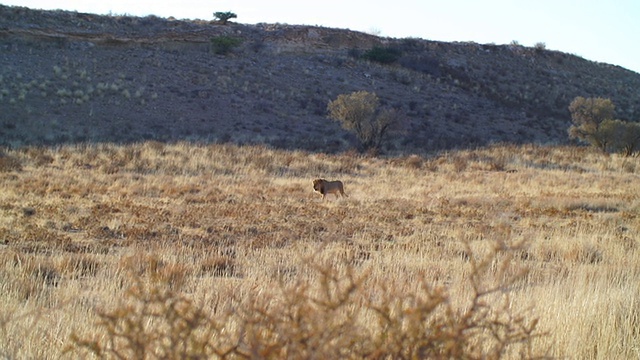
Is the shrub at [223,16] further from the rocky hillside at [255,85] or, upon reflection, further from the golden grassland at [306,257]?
the golden grassland at [306,257]

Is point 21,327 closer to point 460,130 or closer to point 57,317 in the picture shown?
point 57,317

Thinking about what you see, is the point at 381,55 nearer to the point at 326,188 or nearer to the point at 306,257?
the point at 326,188

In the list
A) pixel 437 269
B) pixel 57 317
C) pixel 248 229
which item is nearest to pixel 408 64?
pixel 248 229

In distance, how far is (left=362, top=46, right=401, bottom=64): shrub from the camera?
52500 millimetres

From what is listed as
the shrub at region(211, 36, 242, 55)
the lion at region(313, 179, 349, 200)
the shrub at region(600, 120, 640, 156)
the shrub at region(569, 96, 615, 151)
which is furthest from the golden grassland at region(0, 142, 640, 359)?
the shrub at region(211, 36, 242, 55)

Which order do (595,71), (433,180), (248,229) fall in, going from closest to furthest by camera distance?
1. (248,229)
2. (433,180)
3. (595,71)

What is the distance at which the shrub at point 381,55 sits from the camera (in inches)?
2067

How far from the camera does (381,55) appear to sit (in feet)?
172

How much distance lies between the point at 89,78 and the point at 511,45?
132 ft

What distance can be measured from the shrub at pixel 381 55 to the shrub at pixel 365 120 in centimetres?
1971

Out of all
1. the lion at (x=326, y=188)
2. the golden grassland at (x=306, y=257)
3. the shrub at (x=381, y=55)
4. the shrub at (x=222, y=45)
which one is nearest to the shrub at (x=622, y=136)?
the golden grassland at (x=306, y=257)

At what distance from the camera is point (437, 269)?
25.5ft

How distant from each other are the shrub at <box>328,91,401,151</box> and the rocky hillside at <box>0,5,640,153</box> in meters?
1.39

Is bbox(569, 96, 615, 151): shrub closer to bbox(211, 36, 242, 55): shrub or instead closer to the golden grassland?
the golden grassland
